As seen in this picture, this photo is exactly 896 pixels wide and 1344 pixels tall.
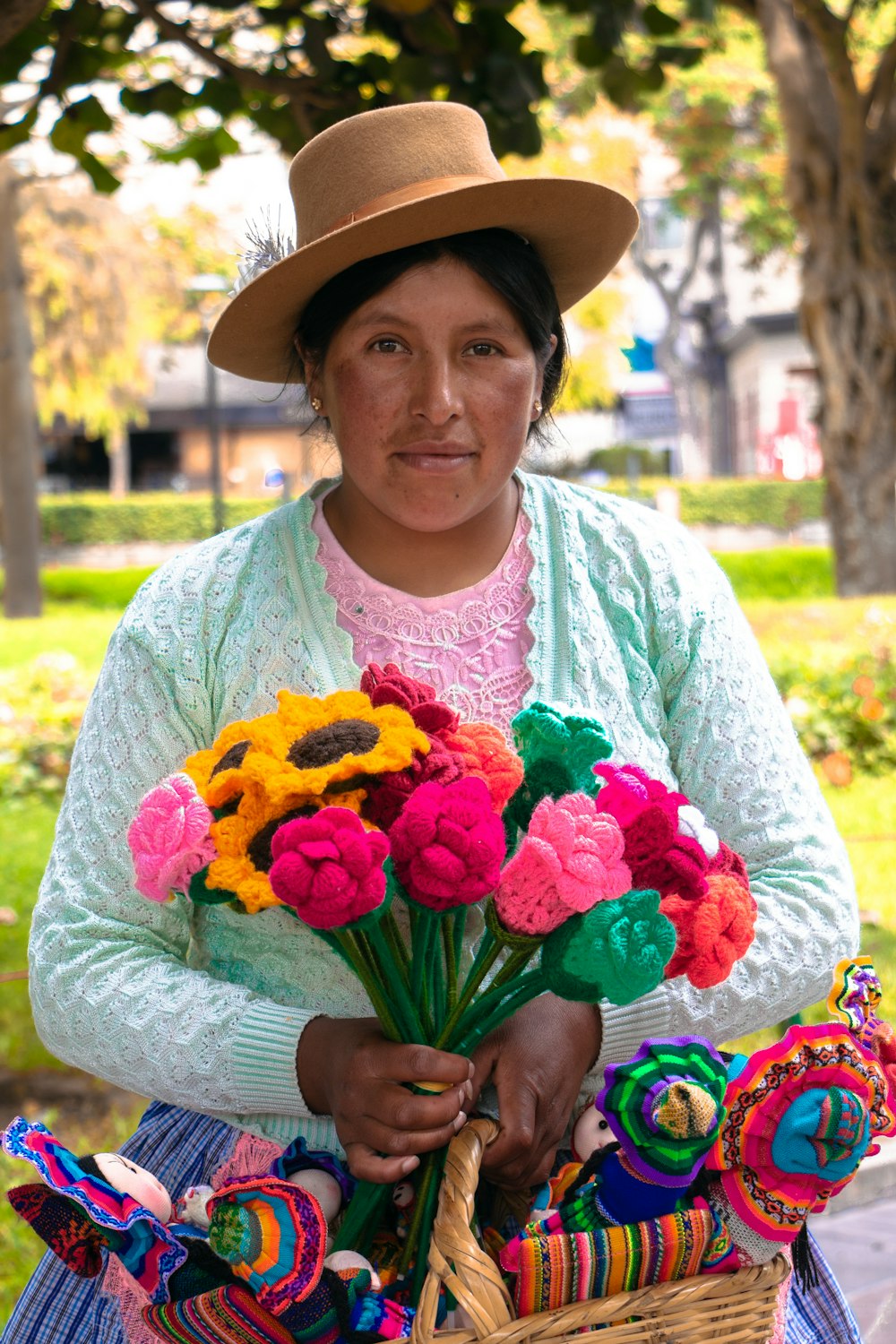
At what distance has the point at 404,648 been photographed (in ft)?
6.40

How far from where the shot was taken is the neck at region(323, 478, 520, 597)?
6.55 feet

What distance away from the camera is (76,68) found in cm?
383

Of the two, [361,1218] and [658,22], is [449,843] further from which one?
[658,22]

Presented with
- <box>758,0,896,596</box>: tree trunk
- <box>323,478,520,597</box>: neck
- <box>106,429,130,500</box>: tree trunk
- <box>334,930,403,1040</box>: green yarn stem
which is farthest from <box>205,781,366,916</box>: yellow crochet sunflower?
<box>106,429,130,500</box>: tree trunk

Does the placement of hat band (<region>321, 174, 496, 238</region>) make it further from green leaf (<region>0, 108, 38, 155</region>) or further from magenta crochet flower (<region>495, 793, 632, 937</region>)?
green leaf (<region>0, 108, 38, 155</region>)

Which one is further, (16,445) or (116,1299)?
(16,445)

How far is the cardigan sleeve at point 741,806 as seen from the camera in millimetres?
1745

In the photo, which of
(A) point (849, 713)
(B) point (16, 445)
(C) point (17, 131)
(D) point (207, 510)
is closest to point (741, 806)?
(C) point (17, 131)

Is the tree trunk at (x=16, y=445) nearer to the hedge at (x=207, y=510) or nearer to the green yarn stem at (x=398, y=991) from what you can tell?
the hedge at (x=207, y=510)

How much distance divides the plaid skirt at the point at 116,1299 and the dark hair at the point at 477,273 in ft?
3.42

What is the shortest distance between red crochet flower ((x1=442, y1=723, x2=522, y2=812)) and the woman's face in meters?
0.52

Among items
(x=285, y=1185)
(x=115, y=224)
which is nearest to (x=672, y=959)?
(x=285, y=1185)

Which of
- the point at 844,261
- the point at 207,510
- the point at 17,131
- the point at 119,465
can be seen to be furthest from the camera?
the point at 119,465

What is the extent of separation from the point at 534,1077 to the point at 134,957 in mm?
509
